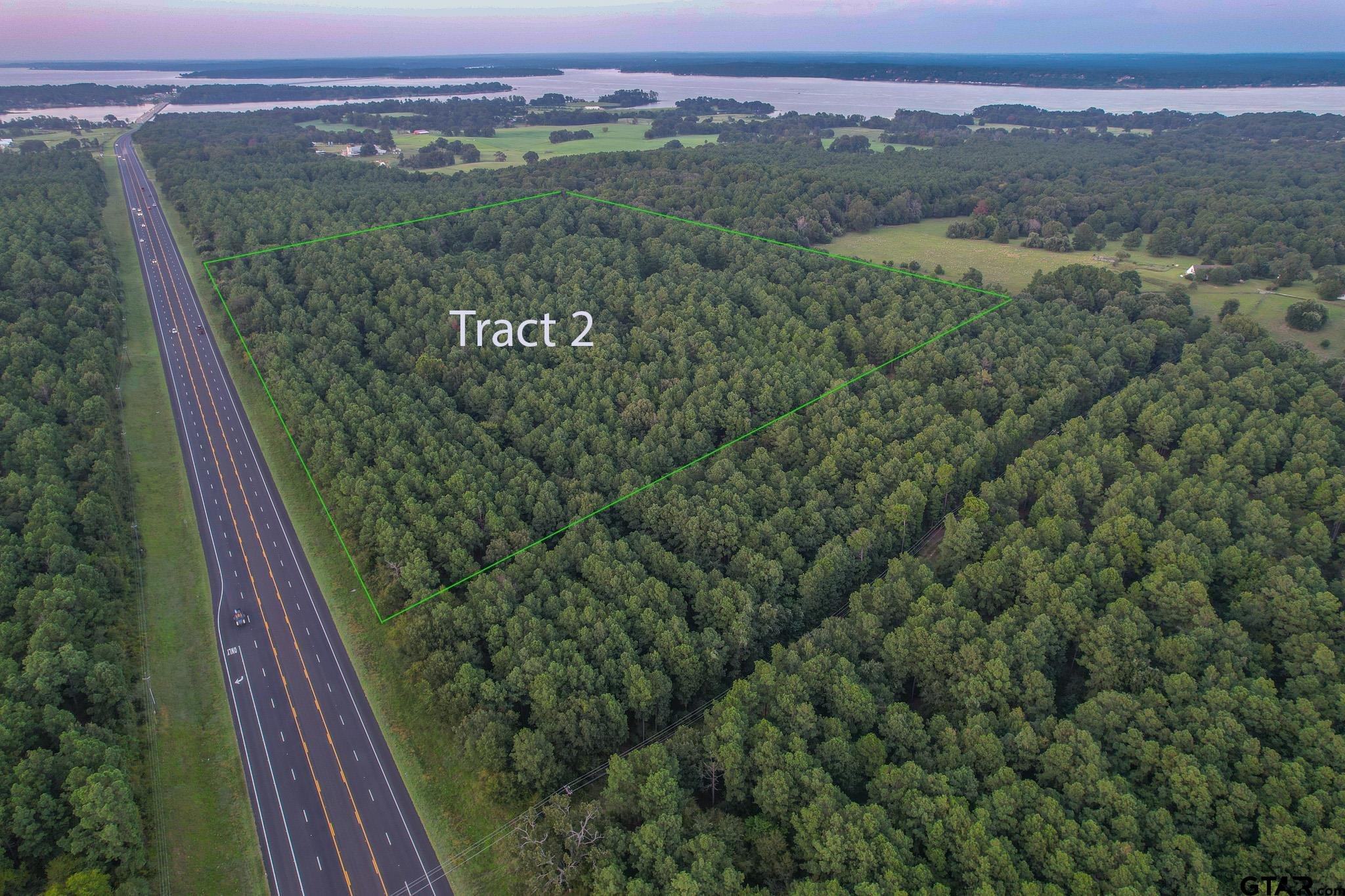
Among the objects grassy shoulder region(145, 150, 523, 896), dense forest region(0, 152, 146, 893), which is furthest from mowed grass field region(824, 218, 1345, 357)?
dense forest region(0, 152, 146, 893)

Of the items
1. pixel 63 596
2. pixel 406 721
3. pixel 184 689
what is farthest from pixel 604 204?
pixel 406 721

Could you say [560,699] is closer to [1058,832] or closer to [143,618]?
[1058,832]

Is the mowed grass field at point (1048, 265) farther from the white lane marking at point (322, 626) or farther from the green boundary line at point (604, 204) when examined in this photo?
the white lane marking at point (322, 626)

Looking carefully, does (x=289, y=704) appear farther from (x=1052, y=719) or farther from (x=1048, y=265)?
(x=1048, y=265)

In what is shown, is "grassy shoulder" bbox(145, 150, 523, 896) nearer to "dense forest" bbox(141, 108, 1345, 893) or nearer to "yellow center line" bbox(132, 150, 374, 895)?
"dense forest" bbox(141, 108, 1345, 893)

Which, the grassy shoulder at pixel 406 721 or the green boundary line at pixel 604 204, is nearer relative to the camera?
the grassy shoulder at pixel 406 721

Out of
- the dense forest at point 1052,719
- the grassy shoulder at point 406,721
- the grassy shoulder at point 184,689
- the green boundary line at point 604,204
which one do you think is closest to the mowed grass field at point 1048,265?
the green boundary line at point 604,204
